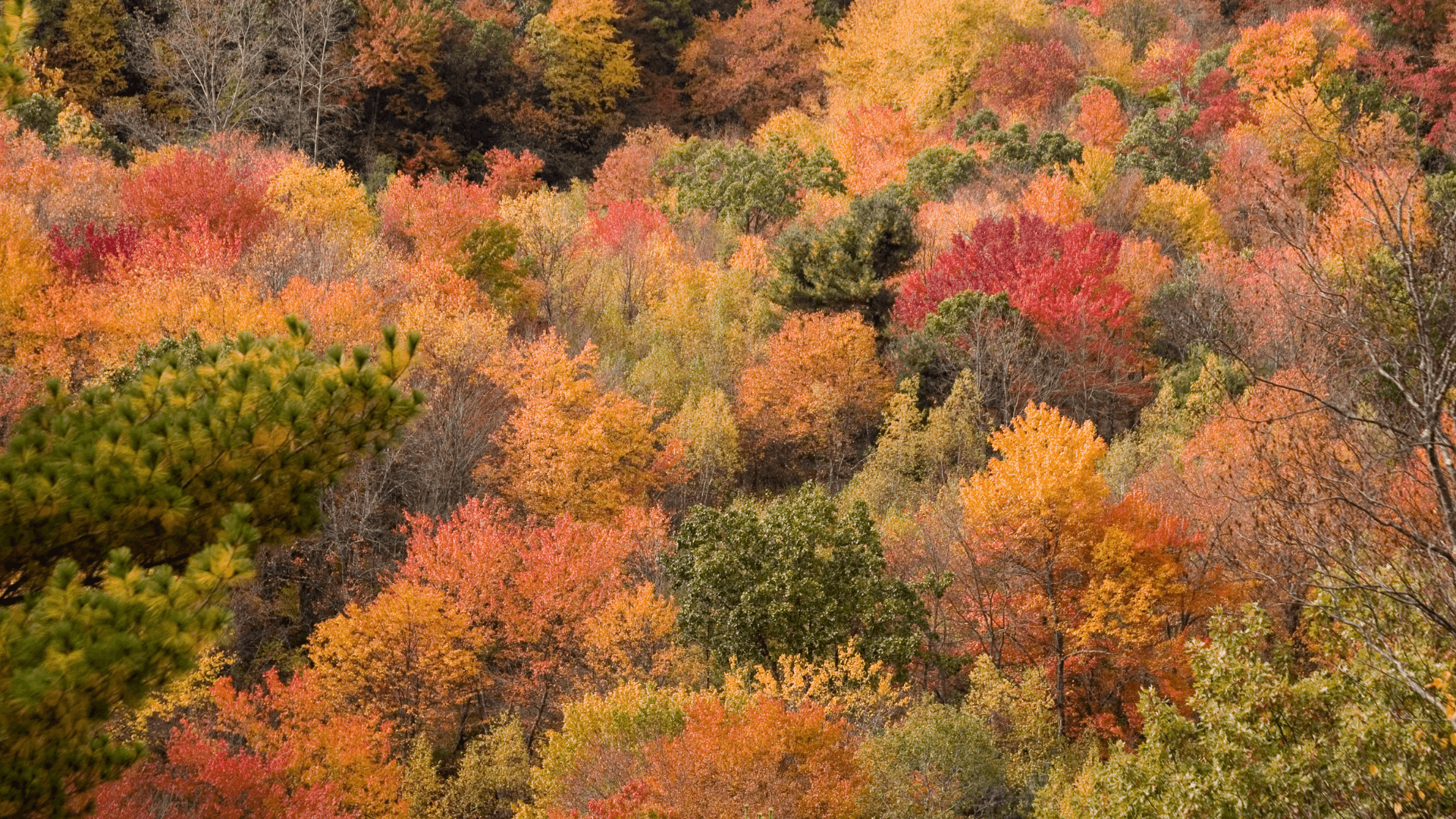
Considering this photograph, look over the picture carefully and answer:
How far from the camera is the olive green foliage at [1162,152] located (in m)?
44.8

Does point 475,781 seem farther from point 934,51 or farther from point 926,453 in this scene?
point 934,51

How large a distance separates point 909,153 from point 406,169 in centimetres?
2394

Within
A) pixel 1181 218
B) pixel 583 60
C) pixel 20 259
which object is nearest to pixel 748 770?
pixel 20 259

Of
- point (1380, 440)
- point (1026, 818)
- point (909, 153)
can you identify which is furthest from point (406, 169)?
point (1380, 440)

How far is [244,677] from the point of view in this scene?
27.3m

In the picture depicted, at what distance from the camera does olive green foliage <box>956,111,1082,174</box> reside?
4481cm

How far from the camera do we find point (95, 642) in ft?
23.3

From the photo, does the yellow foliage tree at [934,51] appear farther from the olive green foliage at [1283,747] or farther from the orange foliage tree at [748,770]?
the olive green foliage at [1283,747]

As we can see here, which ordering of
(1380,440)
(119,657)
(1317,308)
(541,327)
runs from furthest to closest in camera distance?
(541,327) < (1380,440) < (1317,308) < (119,657)

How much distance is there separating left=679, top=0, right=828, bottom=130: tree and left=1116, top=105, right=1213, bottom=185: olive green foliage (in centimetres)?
2100

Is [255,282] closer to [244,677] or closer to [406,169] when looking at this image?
[244,677]

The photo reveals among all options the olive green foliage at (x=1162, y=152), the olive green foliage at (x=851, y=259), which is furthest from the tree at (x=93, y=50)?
the olive green foliage at (x=1162, y=152)

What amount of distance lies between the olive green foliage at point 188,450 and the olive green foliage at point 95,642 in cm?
58

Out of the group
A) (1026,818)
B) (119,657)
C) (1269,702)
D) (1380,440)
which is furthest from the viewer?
(1026,818)
